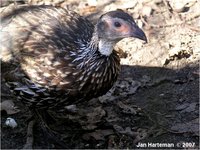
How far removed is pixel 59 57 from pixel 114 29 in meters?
0.57

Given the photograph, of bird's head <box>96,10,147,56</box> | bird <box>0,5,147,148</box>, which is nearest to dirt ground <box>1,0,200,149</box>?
bird <box>0,5,147,148</box>

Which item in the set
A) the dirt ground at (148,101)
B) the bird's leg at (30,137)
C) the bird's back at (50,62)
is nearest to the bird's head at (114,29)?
the bird's back at (50,62)

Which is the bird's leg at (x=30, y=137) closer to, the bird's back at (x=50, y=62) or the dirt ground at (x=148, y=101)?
the dirt ground at (x=148, y=101)

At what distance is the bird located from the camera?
5.00 m

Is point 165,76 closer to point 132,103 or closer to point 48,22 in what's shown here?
point 132,103

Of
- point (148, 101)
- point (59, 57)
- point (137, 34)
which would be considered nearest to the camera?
point (137, 34)

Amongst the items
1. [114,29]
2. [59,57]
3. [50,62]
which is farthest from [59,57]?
[114,29]

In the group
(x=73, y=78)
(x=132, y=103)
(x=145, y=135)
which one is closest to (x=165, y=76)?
(x=132, y=103)

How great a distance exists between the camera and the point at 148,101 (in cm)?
572

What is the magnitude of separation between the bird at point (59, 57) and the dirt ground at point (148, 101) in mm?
450

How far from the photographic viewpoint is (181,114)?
5434 mm

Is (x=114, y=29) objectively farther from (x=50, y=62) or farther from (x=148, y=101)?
(x=148, y=101)

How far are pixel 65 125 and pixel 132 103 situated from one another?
0.75 metres

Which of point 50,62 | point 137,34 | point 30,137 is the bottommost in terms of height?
point 30,137
